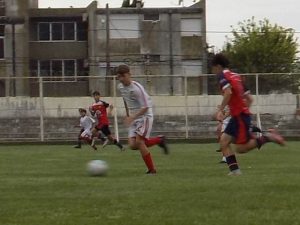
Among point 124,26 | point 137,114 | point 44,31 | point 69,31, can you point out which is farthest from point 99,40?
point 137,114

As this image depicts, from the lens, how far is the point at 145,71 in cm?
6588

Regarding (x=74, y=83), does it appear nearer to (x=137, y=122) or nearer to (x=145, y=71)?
(x=145, y=71)

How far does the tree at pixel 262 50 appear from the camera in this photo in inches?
2808

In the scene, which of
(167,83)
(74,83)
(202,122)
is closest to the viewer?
(202,122)

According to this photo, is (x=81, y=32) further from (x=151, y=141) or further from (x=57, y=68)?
(x=151, y=141)

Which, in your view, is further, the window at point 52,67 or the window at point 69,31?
the window at point 69,31

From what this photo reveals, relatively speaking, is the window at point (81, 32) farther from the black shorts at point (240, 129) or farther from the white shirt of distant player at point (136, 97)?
the black shorts at point (240, 129)

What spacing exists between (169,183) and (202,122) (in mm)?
24886

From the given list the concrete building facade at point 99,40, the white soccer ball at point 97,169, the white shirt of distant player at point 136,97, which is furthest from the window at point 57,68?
the white soccer ball at point 97,169

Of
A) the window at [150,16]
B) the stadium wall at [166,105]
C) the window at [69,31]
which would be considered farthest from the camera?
the window at [69,31]

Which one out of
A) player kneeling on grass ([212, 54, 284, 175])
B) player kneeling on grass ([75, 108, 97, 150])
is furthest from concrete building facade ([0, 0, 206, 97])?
player kneeling on grass ([212, 54, 284, 175])

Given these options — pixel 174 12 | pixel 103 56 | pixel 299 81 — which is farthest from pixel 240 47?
pixel 299 81

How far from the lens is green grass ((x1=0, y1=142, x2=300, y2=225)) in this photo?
8.14 m

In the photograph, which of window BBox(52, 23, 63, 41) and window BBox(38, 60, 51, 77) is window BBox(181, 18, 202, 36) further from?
window BBox(38, 60, 51, 77)
